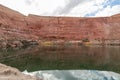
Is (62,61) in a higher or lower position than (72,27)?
lower

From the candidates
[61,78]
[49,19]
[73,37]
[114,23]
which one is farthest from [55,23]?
[61,78]

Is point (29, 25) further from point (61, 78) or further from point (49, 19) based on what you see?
point (61, 78)

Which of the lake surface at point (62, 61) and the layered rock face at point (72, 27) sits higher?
the layered rock face at point (72, 27)

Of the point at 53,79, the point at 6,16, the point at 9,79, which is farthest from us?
the point at 6,16

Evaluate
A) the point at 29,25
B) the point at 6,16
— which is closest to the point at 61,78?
the point at 6,16

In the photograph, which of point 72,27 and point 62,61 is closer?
point 62,61

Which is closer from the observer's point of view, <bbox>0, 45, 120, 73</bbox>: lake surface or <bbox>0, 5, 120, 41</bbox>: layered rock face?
<bbox>0, 45, 120, 73</bbox>: lake surface

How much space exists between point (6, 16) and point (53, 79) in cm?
9906

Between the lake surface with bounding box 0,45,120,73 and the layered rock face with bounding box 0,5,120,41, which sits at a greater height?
the layered rock face with bounding box 0,5,120,41

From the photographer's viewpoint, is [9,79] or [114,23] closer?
[9,79]

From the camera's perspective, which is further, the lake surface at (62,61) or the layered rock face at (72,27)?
the layered rock face at (72,27)

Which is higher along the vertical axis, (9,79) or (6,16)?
(6,16)

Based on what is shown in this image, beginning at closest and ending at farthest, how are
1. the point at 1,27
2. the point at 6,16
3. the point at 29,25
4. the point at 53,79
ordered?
the point at 53,79 → the point at 1,27 → the point at 6,16 → the point at 29,25

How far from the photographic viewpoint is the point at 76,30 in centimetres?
14575
